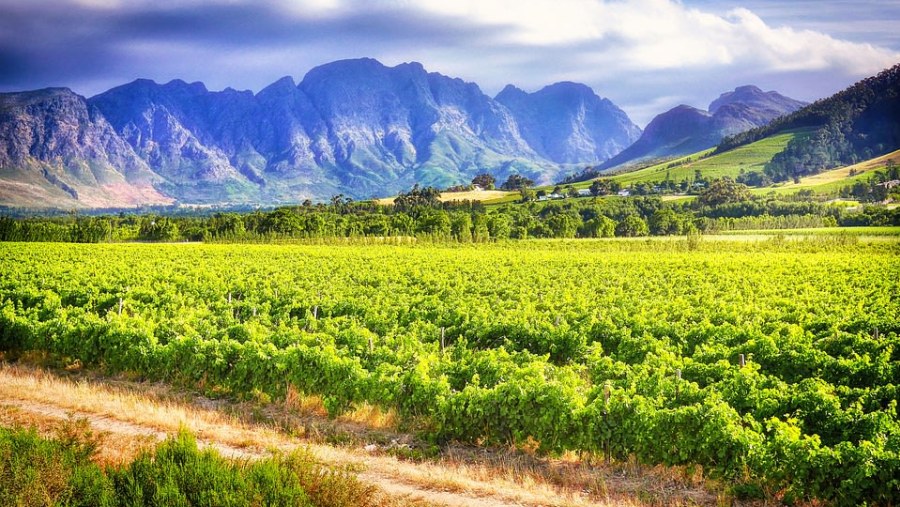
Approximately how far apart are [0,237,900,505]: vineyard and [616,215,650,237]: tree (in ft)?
341

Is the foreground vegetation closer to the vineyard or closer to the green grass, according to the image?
the vineyard

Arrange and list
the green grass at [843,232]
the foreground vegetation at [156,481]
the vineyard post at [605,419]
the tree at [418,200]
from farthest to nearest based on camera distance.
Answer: the tree at [418,200] → the green grass at [843,232] → the vineyard post at [605,419] → the foreground vegetation at [156,481]

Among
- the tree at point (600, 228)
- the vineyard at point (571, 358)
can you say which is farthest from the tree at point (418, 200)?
the vineyard at point (571, 358)

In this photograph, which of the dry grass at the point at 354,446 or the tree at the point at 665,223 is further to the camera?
the tree at the point at 665,223

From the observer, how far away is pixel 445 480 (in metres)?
11.8

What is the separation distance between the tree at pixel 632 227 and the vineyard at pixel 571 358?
10392 centimetres

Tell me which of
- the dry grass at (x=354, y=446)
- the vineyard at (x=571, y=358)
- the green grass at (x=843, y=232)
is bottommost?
the green grass at (x=843, y=232)

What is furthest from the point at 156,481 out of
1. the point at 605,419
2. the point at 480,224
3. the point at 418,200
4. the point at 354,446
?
the point at 418,200

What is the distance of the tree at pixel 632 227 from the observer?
455 ft

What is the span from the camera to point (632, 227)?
5531 inches

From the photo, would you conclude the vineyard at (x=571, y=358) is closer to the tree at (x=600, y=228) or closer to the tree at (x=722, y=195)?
the tree at (x=600, y=228)

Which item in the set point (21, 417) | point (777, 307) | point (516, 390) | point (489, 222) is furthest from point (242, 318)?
point (489, 222)

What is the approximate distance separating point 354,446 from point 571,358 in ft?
31.1

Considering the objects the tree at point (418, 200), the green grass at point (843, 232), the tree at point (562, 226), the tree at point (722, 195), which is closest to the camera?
the green grass at point (843, 232)
